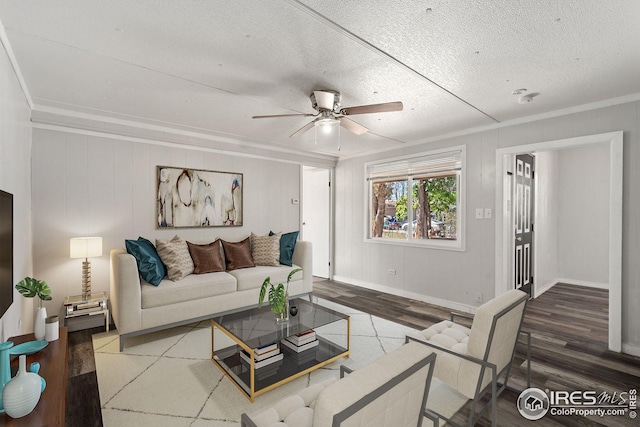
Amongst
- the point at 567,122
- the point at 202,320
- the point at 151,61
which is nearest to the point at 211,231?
the point at 202,320

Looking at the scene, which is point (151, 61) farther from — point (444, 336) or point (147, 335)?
point (444, 336)

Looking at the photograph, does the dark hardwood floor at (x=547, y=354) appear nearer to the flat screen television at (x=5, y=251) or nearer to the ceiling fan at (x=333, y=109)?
the flat screen television at (x=5, y=251)

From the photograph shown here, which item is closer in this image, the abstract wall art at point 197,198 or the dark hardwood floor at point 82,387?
the dark hardwood floor at point 82,387

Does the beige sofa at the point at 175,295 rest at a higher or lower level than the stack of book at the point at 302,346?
higher

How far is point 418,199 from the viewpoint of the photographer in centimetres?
494

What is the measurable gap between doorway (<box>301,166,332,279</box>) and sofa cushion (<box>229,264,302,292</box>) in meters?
1.94

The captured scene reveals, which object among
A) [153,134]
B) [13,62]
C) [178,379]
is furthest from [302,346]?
[153,134]

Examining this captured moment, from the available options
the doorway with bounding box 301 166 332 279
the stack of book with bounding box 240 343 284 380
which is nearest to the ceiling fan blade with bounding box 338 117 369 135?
the stack of book with bounding box 240 343 284 380

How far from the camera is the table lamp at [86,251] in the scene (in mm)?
3268

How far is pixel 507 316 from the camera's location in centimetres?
183

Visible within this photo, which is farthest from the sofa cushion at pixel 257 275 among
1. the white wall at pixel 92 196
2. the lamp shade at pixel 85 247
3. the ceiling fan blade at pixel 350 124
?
the ceiling fan blade at pixel 350 124

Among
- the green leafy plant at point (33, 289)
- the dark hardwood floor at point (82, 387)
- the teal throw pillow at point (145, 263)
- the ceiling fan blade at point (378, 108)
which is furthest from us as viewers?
the teal throw pillow at point (145, 263)

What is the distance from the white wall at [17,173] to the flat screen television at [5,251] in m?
0.22

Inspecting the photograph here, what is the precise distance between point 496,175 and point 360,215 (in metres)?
2.40
